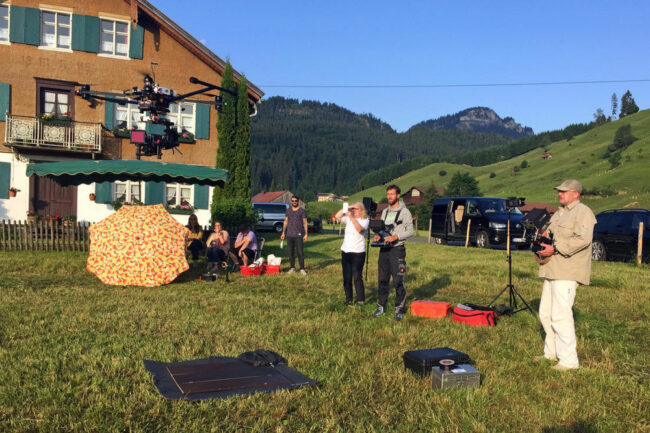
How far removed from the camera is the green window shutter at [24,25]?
19.7 metres

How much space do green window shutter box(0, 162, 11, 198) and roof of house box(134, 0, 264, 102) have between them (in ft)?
27.7

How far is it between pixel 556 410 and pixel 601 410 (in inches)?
15.5

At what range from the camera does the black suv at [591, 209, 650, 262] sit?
15.0 metres

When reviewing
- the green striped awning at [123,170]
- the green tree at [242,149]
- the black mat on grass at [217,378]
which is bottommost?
the black mat on grass at [217,378]

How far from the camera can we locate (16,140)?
19.1 m

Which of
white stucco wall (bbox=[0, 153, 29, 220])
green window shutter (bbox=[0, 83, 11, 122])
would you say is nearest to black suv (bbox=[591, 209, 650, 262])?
white stucco wall (bbox=[0, 153, 29, 220])

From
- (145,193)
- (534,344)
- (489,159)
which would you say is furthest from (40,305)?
(489,159)

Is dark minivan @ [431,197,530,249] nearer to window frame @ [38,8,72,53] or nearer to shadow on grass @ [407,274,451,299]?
shadow on grass @ [407,274,451,299]

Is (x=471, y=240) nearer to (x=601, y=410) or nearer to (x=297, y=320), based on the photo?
(x=297, y=320)

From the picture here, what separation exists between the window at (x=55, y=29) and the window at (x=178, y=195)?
706cm

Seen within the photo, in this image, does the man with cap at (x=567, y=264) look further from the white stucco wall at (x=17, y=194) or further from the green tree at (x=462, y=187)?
the green tree at (x=462, y=187)

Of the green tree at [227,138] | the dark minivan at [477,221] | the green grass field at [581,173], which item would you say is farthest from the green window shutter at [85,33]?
the green grass field at [581,173]

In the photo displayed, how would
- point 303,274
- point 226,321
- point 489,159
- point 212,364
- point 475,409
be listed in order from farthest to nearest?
point 489,159 < point 303,274 < point 226,321 < point 212,364 < point 475,409

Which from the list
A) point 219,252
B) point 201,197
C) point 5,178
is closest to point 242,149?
point 201,197
